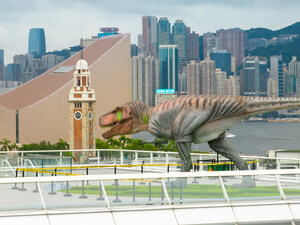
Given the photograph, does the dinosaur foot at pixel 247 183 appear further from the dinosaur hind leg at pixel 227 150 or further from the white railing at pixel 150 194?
the dinosaur hind leg at pixel 227 150

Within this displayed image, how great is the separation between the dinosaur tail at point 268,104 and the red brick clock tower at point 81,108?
71.8 m

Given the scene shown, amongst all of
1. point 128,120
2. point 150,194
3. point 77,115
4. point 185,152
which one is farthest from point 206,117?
point 77,115

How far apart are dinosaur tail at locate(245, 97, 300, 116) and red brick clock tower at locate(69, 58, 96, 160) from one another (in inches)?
2825

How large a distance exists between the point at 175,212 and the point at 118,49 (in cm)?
12986

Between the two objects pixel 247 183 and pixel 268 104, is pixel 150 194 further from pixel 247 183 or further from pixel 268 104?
pixel 268 104

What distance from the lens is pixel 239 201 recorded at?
29.9 feet

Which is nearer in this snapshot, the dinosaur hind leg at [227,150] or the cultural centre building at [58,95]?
the dinosaur hind leg at [227,150]

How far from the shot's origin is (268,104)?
14719 millimetres

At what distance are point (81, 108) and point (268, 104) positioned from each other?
73.4 metres

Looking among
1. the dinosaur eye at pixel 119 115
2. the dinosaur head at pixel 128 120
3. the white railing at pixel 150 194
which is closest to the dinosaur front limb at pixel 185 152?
the dinosaur head at pixel 128 120

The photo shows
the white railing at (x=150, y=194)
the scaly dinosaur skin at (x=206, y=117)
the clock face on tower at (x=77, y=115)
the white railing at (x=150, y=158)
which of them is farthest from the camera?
the clock face on tower at (x=77, y=115)

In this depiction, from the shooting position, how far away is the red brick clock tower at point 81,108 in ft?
284

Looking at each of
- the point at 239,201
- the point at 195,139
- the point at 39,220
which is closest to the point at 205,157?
the point at 195,139

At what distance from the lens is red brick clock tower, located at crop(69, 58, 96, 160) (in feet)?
284
